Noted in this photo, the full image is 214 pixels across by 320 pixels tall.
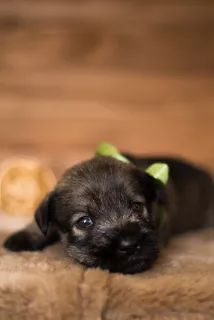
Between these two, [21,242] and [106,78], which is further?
[106,78]

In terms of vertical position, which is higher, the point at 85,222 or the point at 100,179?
the point at 100,179

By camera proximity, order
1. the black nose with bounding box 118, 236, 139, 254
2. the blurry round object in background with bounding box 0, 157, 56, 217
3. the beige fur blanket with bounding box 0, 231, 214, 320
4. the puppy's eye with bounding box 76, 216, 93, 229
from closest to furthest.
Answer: the beige fur blanket with bounding box 0, 231, 214, 320 < the black nose with bounding box 118, 236, 139, 254 < the puppy's eye with bounding box 76, 216, 93, 229 < the blurry round object in background with bounding box 0, 157, 56, 217

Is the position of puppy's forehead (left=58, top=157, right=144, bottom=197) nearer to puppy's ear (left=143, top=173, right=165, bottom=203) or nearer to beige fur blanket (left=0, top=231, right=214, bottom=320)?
puppy's ear (left=143, top=173, right=165, bottom=203)

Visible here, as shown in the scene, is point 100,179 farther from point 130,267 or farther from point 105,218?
point 130,267

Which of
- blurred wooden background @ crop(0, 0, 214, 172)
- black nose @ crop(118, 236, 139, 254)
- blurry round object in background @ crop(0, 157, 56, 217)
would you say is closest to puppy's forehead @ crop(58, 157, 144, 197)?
black nose @ crop(118, 236, 139, 254)

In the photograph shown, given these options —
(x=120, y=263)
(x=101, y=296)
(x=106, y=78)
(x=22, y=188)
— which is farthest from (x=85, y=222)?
(x=106, y=78)

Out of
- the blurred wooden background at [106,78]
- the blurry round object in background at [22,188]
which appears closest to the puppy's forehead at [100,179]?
the blurry round object in background at [22,188]
